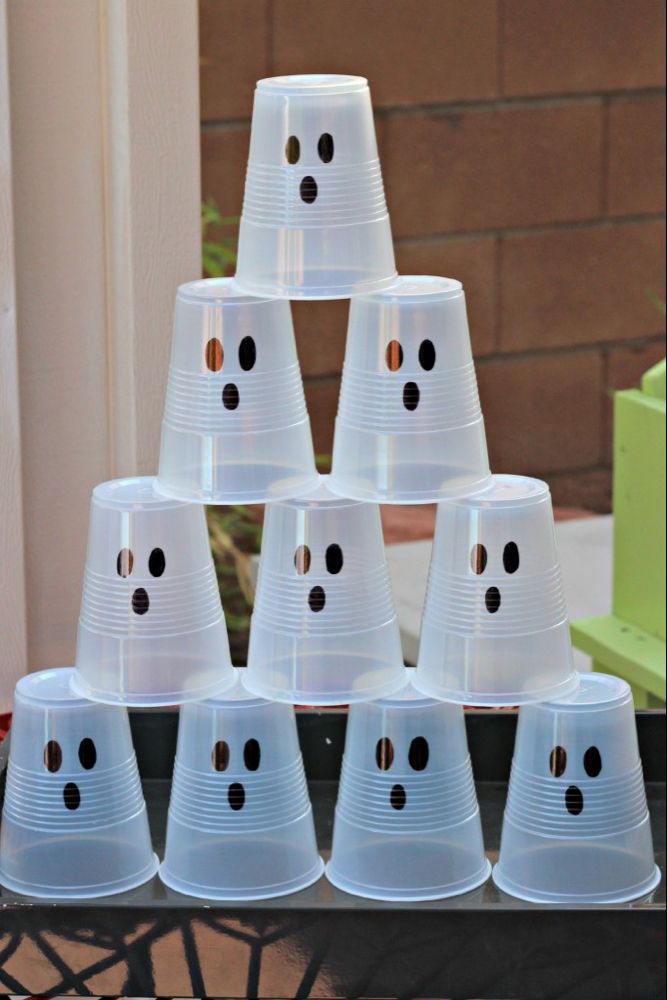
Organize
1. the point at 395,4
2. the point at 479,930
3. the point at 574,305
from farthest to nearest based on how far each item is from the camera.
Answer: the point at 574,305 < the point at 395,4 < the point at 479,930

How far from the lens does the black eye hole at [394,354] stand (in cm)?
107

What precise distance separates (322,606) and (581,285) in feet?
7.83

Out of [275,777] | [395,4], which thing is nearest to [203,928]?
[275,777]

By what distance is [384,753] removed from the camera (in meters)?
1.06

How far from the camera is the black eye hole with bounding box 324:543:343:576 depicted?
1067 millimetres

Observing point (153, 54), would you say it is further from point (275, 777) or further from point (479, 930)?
point (479, 930)

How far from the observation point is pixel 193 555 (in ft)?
3.58

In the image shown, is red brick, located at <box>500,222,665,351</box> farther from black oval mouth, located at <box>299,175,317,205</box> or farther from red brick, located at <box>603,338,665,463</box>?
black oval mouth, located at <box>299,175,317,205</box>

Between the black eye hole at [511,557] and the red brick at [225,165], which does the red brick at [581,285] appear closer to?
the red brick at [225,165]

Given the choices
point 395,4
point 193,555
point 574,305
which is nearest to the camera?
point 193,555

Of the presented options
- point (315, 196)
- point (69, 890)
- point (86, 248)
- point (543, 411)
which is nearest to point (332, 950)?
point (69, 890)

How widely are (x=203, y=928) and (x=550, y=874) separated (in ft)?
0.71

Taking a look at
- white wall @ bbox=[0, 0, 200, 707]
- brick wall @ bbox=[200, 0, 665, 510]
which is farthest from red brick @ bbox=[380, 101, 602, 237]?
white wall @ bbox=[0, 0, 200, 707]

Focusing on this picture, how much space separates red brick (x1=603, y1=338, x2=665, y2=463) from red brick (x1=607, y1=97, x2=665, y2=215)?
0.28 m
